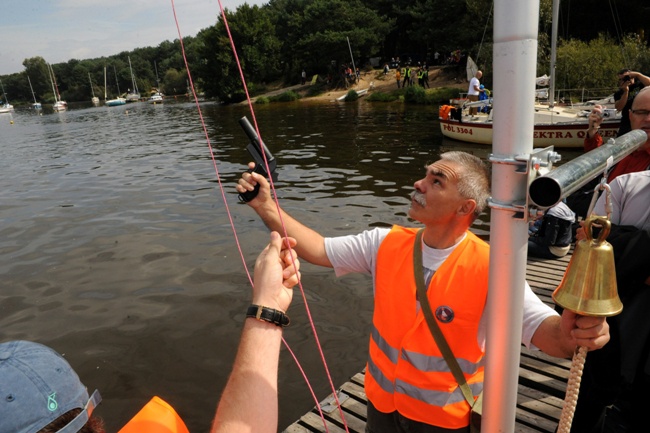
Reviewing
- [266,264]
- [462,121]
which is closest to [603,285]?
[266,264]

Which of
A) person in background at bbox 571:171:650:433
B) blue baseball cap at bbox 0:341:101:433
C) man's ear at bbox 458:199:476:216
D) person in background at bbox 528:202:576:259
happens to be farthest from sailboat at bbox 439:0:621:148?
blue baseball cap at bbox 0:341:101:433

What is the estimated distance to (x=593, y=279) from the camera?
3.71 feet

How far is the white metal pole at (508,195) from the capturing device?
1088 mm

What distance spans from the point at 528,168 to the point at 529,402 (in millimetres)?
3088

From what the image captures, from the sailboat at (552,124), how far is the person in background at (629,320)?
13151mm

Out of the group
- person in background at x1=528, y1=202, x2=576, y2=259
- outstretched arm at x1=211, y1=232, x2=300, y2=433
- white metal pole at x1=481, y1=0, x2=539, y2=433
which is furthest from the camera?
person in background at x1=528, y1=202, x2=576, y2=259

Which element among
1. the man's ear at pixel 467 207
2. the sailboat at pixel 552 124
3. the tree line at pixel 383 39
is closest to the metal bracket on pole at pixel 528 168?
the man's ear at pixel 467 207

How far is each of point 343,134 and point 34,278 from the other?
17.4m

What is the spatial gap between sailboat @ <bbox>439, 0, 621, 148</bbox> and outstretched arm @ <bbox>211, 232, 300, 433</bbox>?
14.8 m

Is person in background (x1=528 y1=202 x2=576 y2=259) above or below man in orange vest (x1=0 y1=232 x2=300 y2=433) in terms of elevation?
below

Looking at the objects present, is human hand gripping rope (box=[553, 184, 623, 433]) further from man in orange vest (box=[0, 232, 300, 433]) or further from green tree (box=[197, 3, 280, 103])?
green tree (box=[197, 3, 280, 103])

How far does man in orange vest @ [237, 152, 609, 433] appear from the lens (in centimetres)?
217

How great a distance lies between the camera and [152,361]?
5.90 meters

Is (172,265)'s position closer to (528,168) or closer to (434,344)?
(434,344)
